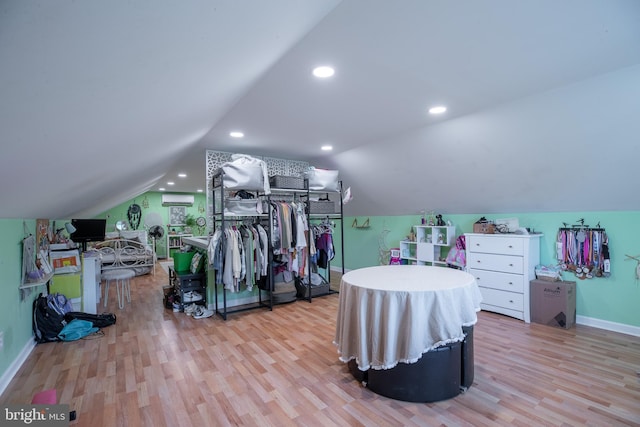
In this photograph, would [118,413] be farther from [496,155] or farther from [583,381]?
[496,155]

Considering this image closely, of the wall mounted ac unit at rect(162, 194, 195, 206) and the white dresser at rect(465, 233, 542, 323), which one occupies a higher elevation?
the wall mounted ac unit at rect(162, 194, 195, 206)

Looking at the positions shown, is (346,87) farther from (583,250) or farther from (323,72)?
(583,250)

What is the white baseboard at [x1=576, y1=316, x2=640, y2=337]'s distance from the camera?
319 centimetres

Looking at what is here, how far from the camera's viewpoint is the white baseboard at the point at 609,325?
3189 mm

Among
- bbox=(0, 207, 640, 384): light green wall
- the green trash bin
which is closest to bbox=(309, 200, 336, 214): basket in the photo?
bbox=(0, 207, 640, 384): light green wall

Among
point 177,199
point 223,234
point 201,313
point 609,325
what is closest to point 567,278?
point 609,325

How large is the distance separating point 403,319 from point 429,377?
1.47ft

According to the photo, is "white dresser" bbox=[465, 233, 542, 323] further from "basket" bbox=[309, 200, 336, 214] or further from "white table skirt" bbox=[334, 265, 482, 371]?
"basket" bbox=[309, 200, 336, 214]

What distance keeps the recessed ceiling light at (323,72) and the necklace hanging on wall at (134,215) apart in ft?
31.7

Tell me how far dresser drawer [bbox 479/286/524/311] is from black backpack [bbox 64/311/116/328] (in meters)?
4.82

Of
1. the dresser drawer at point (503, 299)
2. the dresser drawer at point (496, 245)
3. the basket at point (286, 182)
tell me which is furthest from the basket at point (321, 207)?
the dresser drawer at point (503, 299)

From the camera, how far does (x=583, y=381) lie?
2295mm

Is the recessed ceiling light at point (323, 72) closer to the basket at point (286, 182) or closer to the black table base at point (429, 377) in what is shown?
the black table base at point (429, 377)

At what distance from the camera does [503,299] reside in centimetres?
382
